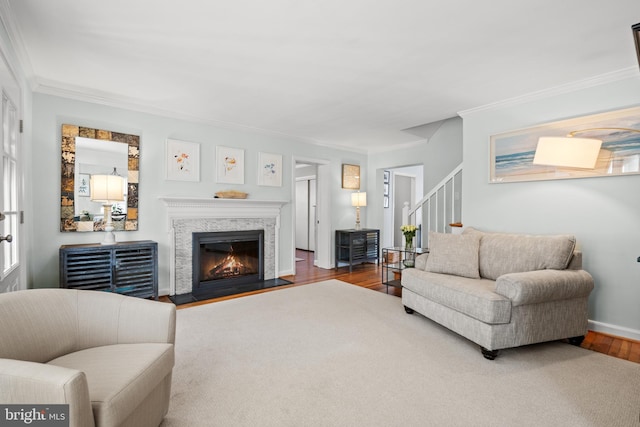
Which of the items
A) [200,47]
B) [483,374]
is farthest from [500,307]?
[200,47]

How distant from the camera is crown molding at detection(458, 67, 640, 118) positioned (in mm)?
2810

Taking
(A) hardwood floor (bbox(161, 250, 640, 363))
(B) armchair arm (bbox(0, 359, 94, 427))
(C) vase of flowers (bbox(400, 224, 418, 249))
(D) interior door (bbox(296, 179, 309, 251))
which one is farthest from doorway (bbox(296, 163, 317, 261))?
(B) armchair arm (bbox(0, 359, 94, 427))

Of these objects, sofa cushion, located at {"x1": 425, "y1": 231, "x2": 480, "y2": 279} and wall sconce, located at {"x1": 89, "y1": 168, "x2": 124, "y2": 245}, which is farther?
wall sconce, located at {"x1": 89, "y1": 168, "x2": 124, "y2": 245}

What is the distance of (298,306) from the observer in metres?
3.68

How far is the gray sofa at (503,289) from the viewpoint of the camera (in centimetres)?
240

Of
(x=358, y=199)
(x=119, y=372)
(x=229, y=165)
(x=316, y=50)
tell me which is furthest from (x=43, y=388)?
(x=358, y=199)

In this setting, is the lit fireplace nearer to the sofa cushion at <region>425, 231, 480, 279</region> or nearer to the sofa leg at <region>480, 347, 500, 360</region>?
the sofa cushion at <region>425, 231, 480, 279</region>

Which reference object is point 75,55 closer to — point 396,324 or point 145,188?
point 145,188

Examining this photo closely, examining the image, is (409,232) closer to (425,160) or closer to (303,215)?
(425,160)

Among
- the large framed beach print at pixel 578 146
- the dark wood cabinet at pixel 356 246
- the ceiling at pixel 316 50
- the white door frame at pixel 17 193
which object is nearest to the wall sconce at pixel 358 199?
the dark wood cabinet at pixel 356 246

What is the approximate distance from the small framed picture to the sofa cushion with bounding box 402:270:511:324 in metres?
3.53

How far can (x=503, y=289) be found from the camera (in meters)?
2.45

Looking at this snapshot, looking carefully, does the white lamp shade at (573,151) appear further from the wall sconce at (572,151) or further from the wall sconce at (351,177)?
the wall sconce at (351,177)

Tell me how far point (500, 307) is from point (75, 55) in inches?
154
